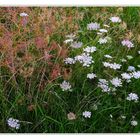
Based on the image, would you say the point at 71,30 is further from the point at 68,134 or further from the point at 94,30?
the point at 68,134

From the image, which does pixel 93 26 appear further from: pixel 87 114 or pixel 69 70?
pixel 87 114

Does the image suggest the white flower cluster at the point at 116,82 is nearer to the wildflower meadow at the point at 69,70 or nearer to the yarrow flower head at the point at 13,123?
the wildflower meadow at the point at 69,70

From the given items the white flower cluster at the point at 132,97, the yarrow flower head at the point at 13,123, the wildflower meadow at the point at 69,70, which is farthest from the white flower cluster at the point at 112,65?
the yarrow flower head at the point at 13,123

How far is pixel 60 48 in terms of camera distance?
1798 millimetres

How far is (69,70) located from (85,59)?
0.23ft

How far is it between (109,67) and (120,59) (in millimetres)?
51

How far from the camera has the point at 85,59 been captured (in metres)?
1.80

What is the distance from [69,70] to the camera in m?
1.77

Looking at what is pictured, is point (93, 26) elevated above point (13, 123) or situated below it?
above

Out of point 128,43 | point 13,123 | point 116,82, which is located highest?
point 128,43

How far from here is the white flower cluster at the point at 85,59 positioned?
179 cm

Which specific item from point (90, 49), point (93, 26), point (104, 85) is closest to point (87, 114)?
point (104, 85)

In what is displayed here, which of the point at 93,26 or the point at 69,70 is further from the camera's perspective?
the point at 93,26
